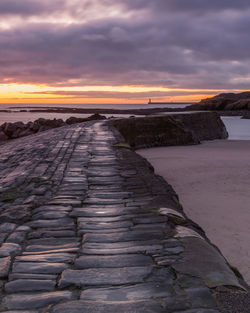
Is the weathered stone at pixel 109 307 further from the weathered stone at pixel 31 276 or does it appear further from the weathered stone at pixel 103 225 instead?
the weathered stone at pixel 103 225

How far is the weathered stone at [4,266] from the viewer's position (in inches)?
108

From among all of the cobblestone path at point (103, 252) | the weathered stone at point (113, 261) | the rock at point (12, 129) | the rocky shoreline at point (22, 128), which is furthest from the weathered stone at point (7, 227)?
the rock at point (12, 129)

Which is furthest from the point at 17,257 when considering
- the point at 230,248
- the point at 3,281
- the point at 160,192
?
the point at 230,248

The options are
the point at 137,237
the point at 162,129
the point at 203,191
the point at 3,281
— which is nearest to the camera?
the point at 3,281

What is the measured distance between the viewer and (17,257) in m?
3.05

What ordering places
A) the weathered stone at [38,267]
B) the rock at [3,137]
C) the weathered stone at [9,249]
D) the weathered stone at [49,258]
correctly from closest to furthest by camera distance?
the weathered stone at [38,267] → the weathered stone at [49,258] → the weathered stone at [9,249] → the rock at [3,137]

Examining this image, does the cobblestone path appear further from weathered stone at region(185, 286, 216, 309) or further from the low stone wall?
the low stone wall

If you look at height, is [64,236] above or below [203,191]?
above

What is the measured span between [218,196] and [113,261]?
16.6ft

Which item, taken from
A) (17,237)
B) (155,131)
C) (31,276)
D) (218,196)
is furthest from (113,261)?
(155,131)

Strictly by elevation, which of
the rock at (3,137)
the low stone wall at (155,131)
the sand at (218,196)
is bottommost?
the rock at (3,137)

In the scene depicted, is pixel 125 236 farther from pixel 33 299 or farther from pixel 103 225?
pixel 33 299

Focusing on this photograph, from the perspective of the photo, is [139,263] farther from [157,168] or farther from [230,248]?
[157,168]

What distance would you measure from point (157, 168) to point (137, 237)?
8349mm
